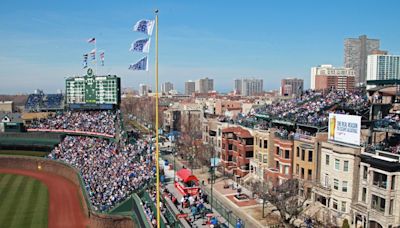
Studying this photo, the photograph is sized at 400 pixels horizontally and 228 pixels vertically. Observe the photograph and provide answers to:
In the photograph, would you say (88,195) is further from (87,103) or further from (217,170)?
(87,103)

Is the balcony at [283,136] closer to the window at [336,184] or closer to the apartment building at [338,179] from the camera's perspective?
the apartment building at [338,179]

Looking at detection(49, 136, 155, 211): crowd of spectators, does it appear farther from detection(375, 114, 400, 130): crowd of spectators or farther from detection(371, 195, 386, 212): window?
detection(375, 114, 400, 130): crowd of spectators

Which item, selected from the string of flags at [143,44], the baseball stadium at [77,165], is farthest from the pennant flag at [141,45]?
the baseball stadium at [77,165]

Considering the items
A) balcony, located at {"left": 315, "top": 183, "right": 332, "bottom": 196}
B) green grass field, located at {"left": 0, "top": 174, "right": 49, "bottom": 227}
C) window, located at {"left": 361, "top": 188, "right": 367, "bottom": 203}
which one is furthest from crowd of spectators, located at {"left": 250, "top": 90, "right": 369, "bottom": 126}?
green grass field, located at {"left": 0, "top": 174, "right": 49, "bottom": 227}

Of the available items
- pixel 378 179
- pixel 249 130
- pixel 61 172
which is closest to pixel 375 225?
pixel 378 179

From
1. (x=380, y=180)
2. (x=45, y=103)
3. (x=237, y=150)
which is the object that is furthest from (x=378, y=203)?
(x=45, y=103)
